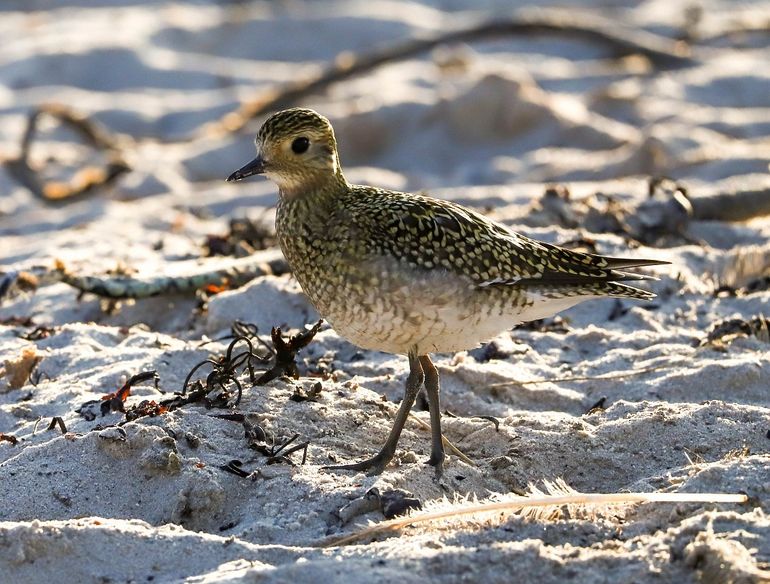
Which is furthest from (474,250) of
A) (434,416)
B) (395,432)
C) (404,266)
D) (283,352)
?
(283,352)

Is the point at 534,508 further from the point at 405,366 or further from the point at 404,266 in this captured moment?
the point at 405,366

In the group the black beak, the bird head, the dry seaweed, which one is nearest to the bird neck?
the bird head

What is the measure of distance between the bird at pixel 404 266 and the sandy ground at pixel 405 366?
45cm

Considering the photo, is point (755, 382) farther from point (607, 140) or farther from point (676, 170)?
point (607, 140)

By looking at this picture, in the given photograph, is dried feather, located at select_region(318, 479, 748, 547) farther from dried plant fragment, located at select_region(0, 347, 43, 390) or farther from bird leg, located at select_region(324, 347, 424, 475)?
dried plant fragment, located at select_region(0, 347, 43, 390)

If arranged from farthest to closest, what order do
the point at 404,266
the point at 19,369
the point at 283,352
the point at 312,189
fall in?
1. the point at 19,369
2. the point at 283,352
3. the point at 312,189
4. the point at 404,266

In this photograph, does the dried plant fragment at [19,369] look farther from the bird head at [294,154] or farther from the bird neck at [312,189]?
the bird neck at [312,189]

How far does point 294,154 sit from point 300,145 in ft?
0.14

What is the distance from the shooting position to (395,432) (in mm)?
4531

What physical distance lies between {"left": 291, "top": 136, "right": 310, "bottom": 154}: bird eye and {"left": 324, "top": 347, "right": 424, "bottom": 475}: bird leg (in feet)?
3.06

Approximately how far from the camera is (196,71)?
44.9 feet

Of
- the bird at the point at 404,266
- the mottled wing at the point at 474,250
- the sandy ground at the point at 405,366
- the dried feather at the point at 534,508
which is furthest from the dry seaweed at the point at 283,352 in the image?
the dried feather at the point at 534,508

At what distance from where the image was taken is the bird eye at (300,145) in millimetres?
4824

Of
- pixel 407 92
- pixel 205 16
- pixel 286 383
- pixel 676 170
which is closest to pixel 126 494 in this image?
pixel 286 383
